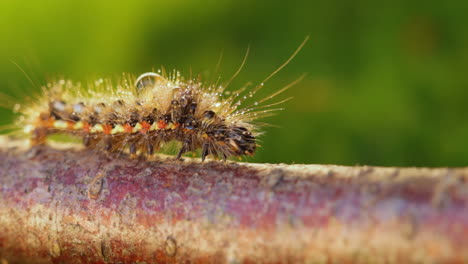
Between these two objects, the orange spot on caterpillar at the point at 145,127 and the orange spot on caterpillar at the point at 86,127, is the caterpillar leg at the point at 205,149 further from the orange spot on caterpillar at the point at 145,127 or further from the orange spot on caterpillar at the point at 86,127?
the orange spot on caterpillar at the point at 86,127

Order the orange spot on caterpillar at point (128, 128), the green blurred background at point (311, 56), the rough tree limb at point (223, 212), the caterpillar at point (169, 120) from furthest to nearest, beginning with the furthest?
the green blurred background at point (311, 56) → the orange spot on caterpillar at point (128, 128) → the caterpillar at point (169, 120) → the rough tree limb at point (223, 212)

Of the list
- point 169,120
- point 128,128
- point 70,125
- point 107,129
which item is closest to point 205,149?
point 169,120

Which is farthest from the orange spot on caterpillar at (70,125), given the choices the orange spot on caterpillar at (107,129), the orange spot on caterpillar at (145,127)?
the orange spot on caterpillar at (145,127)

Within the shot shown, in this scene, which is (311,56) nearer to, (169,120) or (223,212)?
(169,120)

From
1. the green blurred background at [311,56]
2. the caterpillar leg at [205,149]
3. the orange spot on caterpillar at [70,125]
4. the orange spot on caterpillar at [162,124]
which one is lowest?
the caterpillar leg at [205,149]

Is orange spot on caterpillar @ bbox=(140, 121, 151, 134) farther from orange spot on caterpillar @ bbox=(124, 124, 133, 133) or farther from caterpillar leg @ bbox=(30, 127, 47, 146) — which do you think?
caterpillar leg @ bbox=(30, 127, 47, 146)
